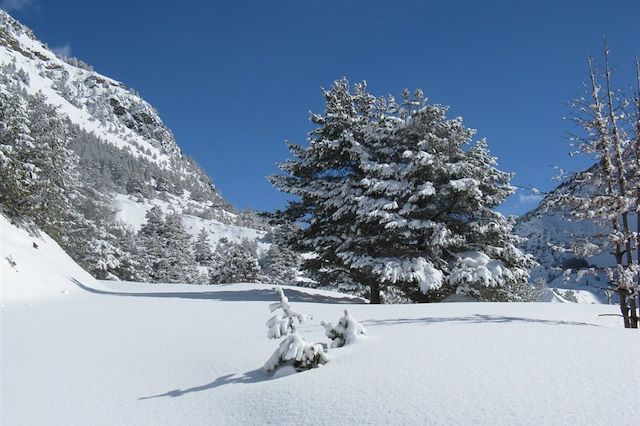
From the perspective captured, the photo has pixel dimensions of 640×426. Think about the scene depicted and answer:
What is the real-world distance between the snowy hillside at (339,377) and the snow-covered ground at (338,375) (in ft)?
0.05

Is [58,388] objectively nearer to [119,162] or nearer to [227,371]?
[227,371]

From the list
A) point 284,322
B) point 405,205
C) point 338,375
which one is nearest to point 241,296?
point 405,205

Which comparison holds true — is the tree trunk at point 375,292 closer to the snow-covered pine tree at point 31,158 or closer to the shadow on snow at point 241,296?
the shadow on snow at point 241,296

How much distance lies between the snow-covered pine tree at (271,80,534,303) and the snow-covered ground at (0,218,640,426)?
5.67 metres

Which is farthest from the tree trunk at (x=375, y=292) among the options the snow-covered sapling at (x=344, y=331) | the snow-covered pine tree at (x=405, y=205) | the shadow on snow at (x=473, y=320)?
the snow-covered sapling at (x=344, y=331)

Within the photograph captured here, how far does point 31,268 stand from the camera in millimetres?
13477

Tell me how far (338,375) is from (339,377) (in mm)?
63

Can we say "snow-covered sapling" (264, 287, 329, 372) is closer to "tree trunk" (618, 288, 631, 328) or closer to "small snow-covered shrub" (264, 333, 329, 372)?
"small snow-covered shrub" (264, 333, 329, 372)

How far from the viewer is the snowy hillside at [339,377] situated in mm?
3414

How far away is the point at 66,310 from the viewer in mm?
10672

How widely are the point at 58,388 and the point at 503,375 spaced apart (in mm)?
4723

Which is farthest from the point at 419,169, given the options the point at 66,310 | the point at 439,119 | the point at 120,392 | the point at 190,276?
the point at 190,276

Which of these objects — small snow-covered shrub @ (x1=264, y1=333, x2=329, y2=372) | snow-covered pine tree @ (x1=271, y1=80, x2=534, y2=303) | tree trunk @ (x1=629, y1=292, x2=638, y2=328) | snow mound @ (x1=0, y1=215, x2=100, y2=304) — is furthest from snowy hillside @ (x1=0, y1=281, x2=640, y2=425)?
snow-covered pine tree @ (x1=271, y1=80, x2=534, y2=303)

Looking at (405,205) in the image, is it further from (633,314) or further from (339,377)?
(339,377)
